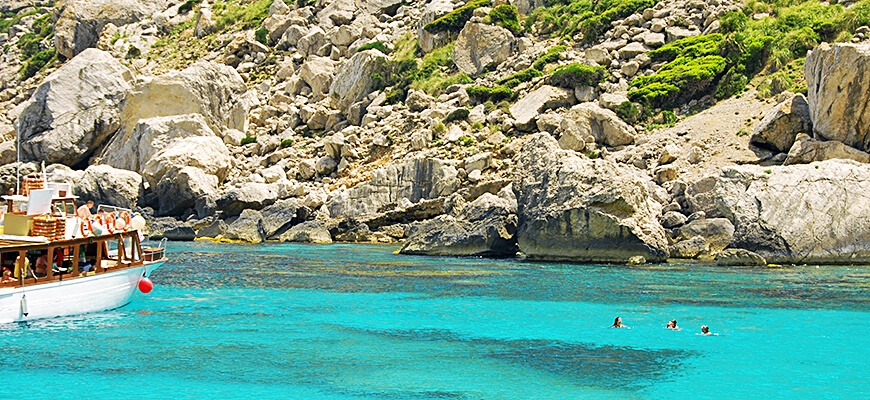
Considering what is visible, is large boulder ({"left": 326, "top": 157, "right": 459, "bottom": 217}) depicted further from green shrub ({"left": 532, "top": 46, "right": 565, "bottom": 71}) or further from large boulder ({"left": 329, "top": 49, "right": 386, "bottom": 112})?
large boulder ({"left": 329, "top": 49, "right": 386, "bottom": 112})

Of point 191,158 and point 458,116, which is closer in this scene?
point 191,158

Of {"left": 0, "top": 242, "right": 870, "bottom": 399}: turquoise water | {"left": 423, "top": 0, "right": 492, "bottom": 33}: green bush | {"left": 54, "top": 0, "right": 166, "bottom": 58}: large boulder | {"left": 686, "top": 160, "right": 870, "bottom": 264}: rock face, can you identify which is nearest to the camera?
{"left": 0, "top": 242, "right": 870, "bottom": 399}: turquoise water

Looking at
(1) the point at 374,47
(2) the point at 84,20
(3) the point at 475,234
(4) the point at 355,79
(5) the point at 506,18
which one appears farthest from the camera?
(2) the point at 84,20

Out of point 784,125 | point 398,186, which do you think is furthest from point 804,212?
point 398,186

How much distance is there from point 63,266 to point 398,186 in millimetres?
30265

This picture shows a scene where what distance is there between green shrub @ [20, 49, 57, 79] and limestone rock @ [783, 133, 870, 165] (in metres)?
82.0

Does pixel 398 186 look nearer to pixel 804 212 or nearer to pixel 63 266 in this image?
pixel 804 212

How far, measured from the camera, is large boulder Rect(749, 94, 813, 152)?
47781 millimetres

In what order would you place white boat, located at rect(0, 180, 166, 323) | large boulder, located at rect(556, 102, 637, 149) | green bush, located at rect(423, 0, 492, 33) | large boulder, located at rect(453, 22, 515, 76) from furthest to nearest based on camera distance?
green bush, located at rect(423, 0, 492, 33) < large boulder, located at rect(453, 22, 515, 76) < large boulder, located at rect(556, 102, 637, 149) < white boat, located at rect(0, 180, 166, 323)

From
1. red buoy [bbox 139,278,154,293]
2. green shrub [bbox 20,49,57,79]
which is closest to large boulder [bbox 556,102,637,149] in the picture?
red buoy [bbox 139,278,154,293]

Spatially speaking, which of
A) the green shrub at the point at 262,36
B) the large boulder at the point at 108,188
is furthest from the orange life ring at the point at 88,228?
the green shrub at the point at 262,36

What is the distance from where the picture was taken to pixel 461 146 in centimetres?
5812

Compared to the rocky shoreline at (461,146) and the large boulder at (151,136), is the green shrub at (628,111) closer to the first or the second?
the rocky shoreline at (461,146)

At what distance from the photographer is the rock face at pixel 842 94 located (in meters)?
43.7
